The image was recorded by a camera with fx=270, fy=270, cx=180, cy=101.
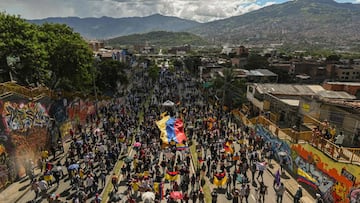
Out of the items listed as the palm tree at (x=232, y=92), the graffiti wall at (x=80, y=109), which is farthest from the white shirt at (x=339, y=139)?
the graffiti wall at (x=80, y=109)

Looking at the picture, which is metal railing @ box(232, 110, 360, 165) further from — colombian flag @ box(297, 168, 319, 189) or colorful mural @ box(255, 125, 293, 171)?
colombian flag @ box(297, 168, 319, 189)

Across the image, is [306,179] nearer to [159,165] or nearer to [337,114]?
[337,114]

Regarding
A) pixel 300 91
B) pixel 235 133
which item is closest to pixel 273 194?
pixel 235 133

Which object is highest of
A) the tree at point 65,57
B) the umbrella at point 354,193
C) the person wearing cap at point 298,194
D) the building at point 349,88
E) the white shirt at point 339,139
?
Answer: the tree at point 65,57

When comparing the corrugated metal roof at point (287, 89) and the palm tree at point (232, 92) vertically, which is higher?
the corrugated metal roof at point (287, 89)

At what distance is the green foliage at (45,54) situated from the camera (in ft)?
76.7

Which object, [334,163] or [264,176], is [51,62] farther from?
[334,163]

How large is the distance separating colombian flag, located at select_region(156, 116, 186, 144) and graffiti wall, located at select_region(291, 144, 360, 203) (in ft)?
27.2

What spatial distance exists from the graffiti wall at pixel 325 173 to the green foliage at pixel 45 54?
76.1 ft

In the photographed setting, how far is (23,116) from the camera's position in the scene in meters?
19.1

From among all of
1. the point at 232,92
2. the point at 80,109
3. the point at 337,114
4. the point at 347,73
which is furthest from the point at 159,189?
the point at 347,73

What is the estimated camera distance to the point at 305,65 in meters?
73.9

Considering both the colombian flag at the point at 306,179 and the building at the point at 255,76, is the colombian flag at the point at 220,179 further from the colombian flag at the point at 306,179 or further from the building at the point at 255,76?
the building at the point at 255,76

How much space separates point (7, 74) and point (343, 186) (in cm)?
2817
